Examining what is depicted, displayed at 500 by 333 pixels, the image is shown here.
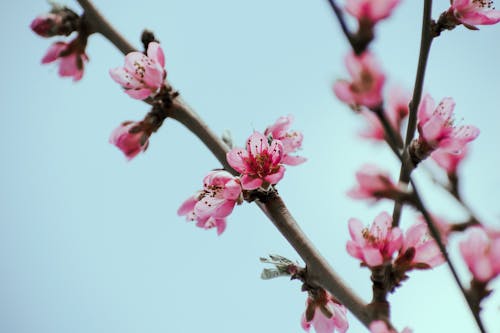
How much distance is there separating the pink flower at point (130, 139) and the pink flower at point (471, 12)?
0.98 m

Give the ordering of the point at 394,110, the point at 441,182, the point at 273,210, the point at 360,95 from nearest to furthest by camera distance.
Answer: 1. the point at 360,95
2. the point at 441,182
3. the point at 394,110
4. the point at 273,210

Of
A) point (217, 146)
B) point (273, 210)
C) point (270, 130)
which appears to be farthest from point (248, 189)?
point (270, 130)

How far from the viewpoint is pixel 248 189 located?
1.33m

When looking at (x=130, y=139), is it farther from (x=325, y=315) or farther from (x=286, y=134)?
(x=325, y=315)

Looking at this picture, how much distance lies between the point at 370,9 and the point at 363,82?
192 mm

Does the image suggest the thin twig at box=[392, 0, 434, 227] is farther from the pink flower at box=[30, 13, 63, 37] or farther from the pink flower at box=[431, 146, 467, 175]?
the pink flower at box=[30, 13, 63, 37]

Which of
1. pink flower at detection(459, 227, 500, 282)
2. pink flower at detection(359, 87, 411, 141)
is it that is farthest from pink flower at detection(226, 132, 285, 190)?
pink flower at detection(459, 227, 500, 282)

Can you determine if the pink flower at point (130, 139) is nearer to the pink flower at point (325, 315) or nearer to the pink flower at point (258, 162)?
the pink flower at point (258, 162)

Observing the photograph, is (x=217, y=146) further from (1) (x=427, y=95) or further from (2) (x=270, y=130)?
(1) (x=427, y=95)

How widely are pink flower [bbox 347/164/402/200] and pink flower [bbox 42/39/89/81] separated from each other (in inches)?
41.6

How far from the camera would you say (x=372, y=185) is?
913mm

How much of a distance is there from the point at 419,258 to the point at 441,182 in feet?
0.61

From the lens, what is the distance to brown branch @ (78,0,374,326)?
1.19 m

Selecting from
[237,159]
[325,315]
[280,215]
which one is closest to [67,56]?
[237,159]
